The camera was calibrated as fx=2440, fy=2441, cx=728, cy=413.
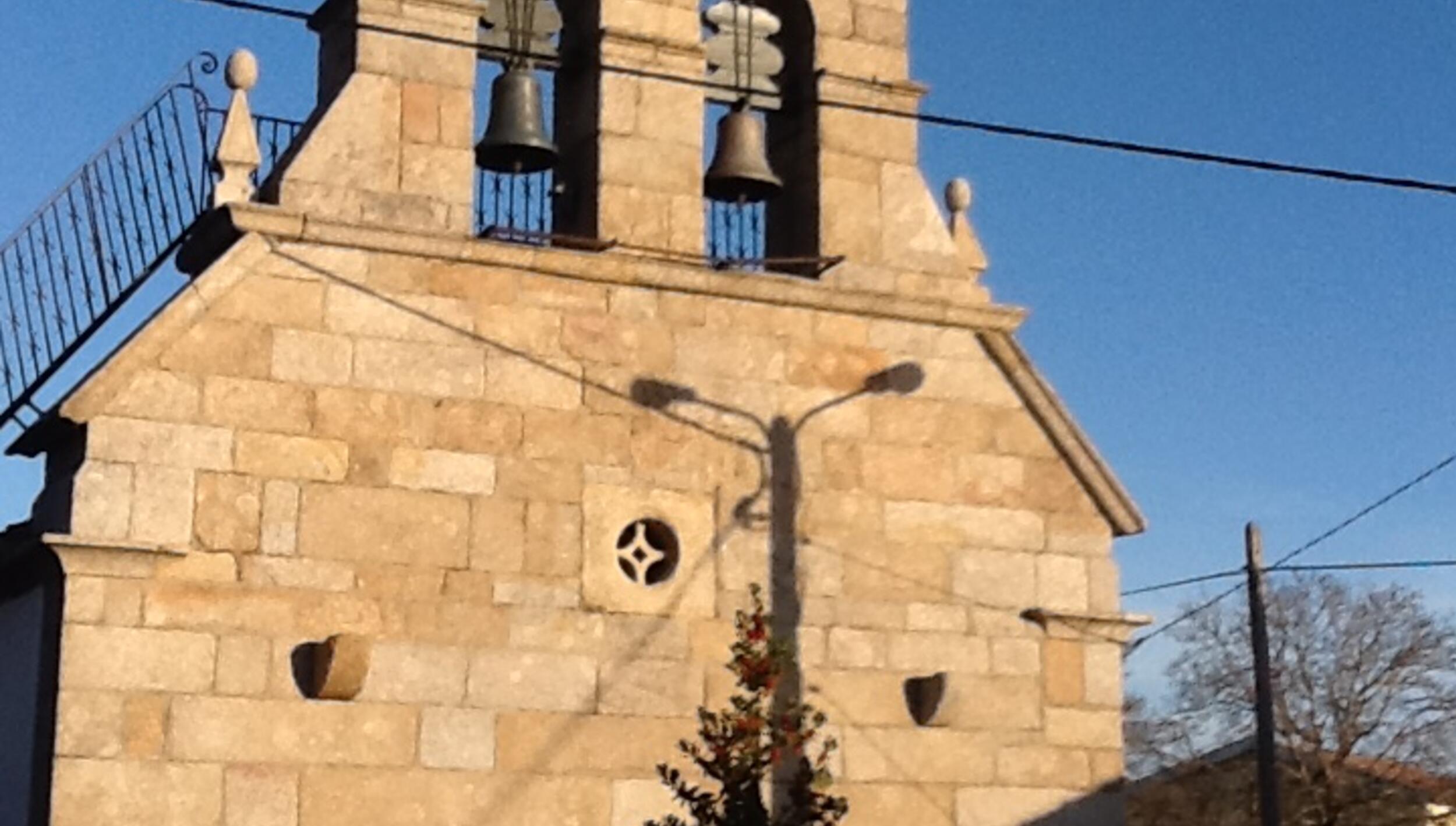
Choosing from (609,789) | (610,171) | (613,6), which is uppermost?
(613,6)

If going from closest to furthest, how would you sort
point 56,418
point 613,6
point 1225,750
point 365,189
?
point 56,418 → point 365,189 → point 613,6 → point 1225,750

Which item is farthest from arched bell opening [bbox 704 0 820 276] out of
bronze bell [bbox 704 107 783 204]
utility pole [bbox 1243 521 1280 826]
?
utility pole [bbox 1243 521 1280 826]

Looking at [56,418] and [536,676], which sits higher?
[56,418]

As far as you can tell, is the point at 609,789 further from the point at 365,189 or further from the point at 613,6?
the point at 613,6

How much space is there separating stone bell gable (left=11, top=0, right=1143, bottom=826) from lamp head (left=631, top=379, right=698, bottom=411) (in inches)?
0.5

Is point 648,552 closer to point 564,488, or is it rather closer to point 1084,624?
point 564,488

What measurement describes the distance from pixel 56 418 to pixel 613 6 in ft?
9.21

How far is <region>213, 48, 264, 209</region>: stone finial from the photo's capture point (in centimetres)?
898

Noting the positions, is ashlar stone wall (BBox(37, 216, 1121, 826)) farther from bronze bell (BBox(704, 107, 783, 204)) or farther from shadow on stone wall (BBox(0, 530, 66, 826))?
bronze bell (BBox(704, 107, 783, 204))

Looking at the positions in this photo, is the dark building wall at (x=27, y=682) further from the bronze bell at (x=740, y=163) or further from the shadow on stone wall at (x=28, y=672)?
the bronze bell at (x=740, y=163)

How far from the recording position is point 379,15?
932 centimetres

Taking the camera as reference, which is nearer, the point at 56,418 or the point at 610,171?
the point at 56,418

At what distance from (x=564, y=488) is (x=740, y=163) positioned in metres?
1.63

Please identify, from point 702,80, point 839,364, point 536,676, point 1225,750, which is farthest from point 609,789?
point 1225,750
